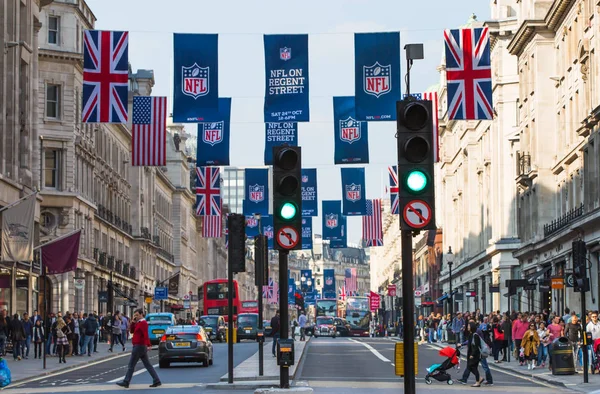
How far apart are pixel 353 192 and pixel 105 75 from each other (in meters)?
24.2

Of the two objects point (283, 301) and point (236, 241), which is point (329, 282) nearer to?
point (236, 241)

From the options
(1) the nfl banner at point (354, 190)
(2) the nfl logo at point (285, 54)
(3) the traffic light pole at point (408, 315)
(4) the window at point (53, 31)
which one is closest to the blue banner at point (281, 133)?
(2) the nfl logo at point (285, 54)

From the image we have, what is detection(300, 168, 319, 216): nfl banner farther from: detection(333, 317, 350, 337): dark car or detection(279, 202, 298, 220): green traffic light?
detection(333, 317, 350, 337): dark car

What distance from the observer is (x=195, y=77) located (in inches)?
1430

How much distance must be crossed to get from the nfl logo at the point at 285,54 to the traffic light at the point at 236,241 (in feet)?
32.1

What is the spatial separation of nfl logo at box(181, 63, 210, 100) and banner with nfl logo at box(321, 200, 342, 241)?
37.2 metres

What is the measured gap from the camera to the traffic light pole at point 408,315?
572 inches

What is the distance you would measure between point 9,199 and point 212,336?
23527mm

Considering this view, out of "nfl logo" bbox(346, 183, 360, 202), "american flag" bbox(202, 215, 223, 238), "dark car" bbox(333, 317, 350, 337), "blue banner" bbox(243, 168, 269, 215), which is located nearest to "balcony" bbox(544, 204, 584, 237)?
"nfl logo" bbox(346, 183, 360, 202)

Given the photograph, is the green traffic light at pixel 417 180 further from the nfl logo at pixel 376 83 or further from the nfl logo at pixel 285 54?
the nfl logo at pixel 285 54

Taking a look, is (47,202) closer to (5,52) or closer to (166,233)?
(5,52)

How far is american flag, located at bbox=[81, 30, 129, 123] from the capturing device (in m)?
36.0

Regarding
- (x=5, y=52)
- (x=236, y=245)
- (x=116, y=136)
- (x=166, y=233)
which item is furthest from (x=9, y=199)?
(x=166, y=233)

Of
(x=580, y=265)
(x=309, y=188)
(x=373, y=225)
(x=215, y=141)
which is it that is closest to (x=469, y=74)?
(x=580, y=265)
